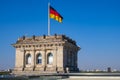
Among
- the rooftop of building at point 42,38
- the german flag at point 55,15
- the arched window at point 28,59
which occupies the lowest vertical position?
the arched window at point 28,59

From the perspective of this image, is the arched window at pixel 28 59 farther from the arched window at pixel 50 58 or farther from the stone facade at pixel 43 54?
the arched window at pixel 50 58

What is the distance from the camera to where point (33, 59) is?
48062mm

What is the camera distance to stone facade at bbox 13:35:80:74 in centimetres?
4603

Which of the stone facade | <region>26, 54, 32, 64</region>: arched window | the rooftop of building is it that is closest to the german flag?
the rooftop of building

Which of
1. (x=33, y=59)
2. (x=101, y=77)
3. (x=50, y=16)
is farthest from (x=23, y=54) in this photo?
(x=101, y=77)

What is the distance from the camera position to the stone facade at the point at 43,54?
1812 inches

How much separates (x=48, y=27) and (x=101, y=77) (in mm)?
16802

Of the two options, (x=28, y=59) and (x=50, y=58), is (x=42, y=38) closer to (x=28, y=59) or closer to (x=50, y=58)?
(x=50, y=58)

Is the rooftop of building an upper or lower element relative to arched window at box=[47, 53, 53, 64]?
upper

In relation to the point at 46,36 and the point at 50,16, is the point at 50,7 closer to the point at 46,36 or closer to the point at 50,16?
the point at 50,16

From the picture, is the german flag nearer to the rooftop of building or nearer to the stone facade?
the rooftop of building

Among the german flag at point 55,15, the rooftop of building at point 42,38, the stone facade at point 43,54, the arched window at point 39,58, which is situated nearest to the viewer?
the stone facade at point 43,54

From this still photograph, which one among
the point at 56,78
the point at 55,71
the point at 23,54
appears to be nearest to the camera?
the point at 56,78

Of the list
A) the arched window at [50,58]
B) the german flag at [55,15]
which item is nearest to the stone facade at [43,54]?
the arched window at [50,58]
